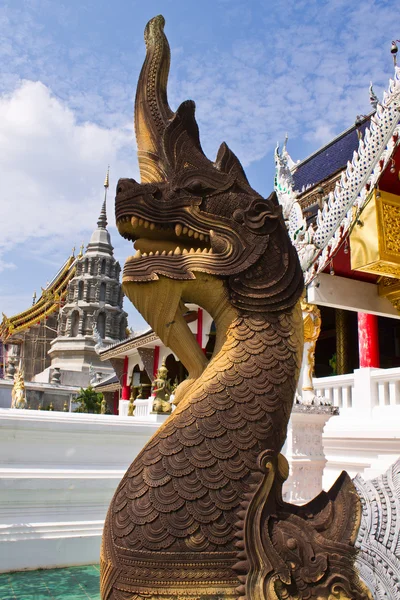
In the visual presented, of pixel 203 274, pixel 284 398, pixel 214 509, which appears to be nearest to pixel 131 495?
pixel 214 509

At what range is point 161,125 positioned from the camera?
5.62 feet

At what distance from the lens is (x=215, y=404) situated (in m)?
1.45

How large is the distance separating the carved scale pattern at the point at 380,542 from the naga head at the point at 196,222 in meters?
0.70

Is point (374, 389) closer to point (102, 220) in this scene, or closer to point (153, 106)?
point (153, 106)

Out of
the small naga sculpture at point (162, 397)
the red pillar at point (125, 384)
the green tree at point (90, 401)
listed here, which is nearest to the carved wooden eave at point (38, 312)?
the green tree at point (90, 401)

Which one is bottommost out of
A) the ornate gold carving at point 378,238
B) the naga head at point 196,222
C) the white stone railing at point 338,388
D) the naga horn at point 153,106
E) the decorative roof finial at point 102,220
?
the white stone railing at point 338,388

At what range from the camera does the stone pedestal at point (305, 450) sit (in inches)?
179

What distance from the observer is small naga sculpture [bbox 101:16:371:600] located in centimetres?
131

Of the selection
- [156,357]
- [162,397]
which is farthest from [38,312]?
[162,397]

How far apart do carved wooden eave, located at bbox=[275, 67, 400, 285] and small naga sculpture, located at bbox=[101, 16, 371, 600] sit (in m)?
3.02

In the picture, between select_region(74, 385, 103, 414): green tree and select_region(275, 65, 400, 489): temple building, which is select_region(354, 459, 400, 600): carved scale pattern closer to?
select_region(275, 65, 400, 489): temple building

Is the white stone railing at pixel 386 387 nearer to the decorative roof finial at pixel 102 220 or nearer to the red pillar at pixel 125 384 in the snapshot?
the red pillar at pixel 125 384

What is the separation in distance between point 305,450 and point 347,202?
2315 millimetres

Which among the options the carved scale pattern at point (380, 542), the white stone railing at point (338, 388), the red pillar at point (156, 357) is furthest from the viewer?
the red pillar at point (156, 357)
